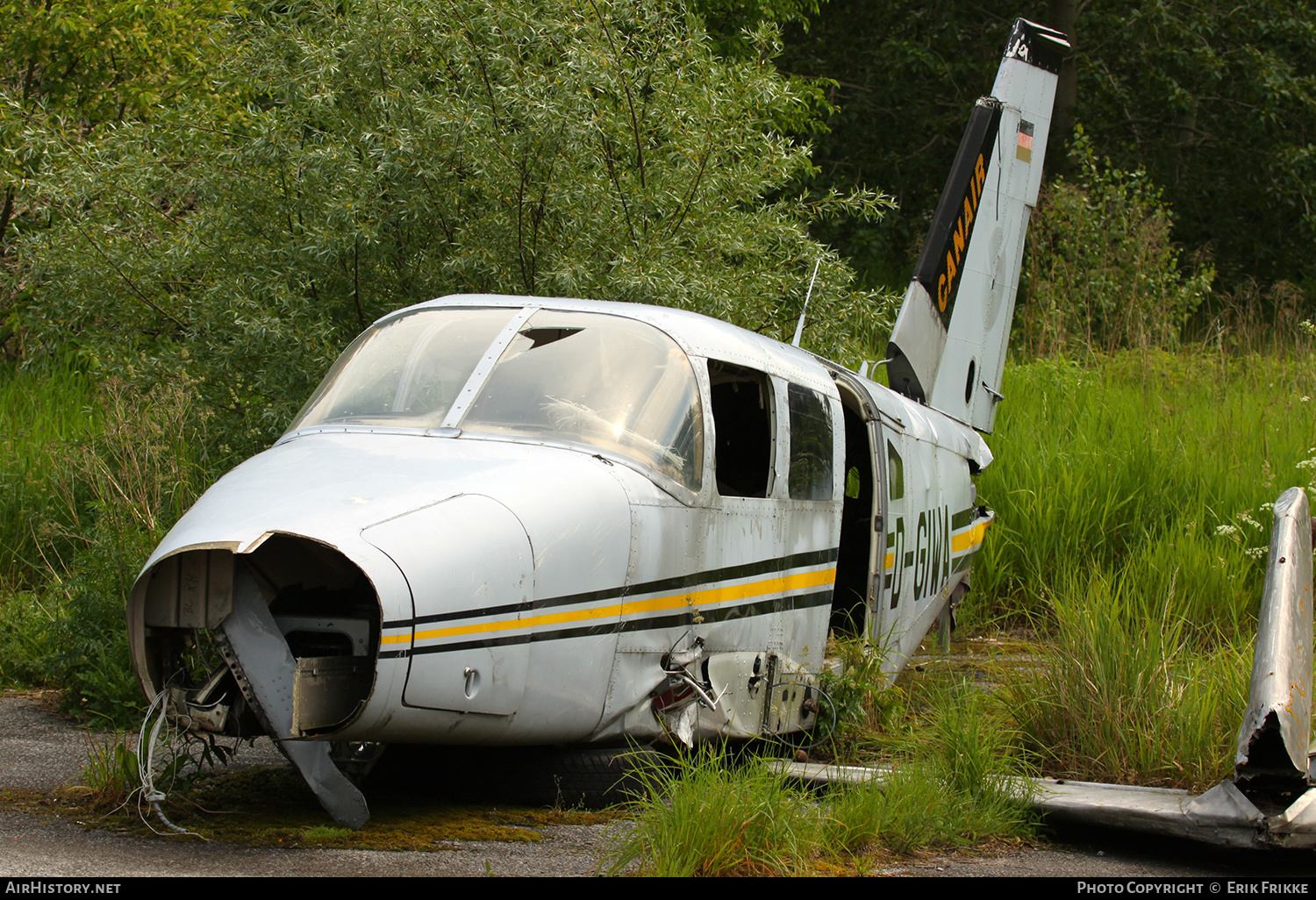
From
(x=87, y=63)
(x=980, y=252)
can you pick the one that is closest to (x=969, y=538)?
(x=980, y=252)

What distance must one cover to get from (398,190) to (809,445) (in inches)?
128

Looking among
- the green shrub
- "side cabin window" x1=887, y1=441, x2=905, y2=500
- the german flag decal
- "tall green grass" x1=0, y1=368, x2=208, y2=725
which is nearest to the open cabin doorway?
"side cabin window" x1=887, y1=441, x2=905, y2=500

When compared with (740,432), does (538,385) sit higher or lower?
higher

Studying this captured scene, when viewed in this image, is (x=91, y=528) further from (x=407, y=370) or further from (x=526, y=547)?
(x=526, y=547)

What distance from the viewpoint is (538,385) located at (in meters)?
4.88

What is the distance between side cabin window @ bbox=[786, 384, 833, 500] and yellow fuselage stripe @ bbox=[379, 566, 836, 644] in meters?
0.39

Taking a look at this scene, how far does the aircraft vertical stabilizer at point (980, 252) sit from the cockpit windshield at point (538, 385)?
12.8 ft

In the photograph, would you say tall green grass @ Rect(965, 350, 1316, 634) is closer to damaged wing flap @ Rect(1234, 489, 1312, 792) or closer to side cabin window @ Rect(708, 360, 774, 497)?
side cabin window @ Rect(708, 360, 774, 497)

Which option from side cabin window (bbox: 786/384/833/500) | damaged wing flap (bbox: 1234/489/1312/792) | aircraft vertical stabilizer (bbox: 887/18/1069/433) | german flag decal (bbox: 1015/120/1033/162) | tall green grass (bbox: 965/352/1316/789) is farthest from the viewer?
german flag decal (bbox: 1015/120/1033/162)

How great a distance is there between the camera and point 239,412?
8.13 meters

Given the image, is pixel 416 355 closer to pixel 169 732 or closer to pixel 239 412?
pixel 169 732

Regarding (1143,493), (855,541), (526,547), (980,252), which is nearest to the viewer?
(526,547)

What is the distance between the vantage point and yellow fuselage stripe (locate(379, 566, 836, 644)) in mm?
3773
